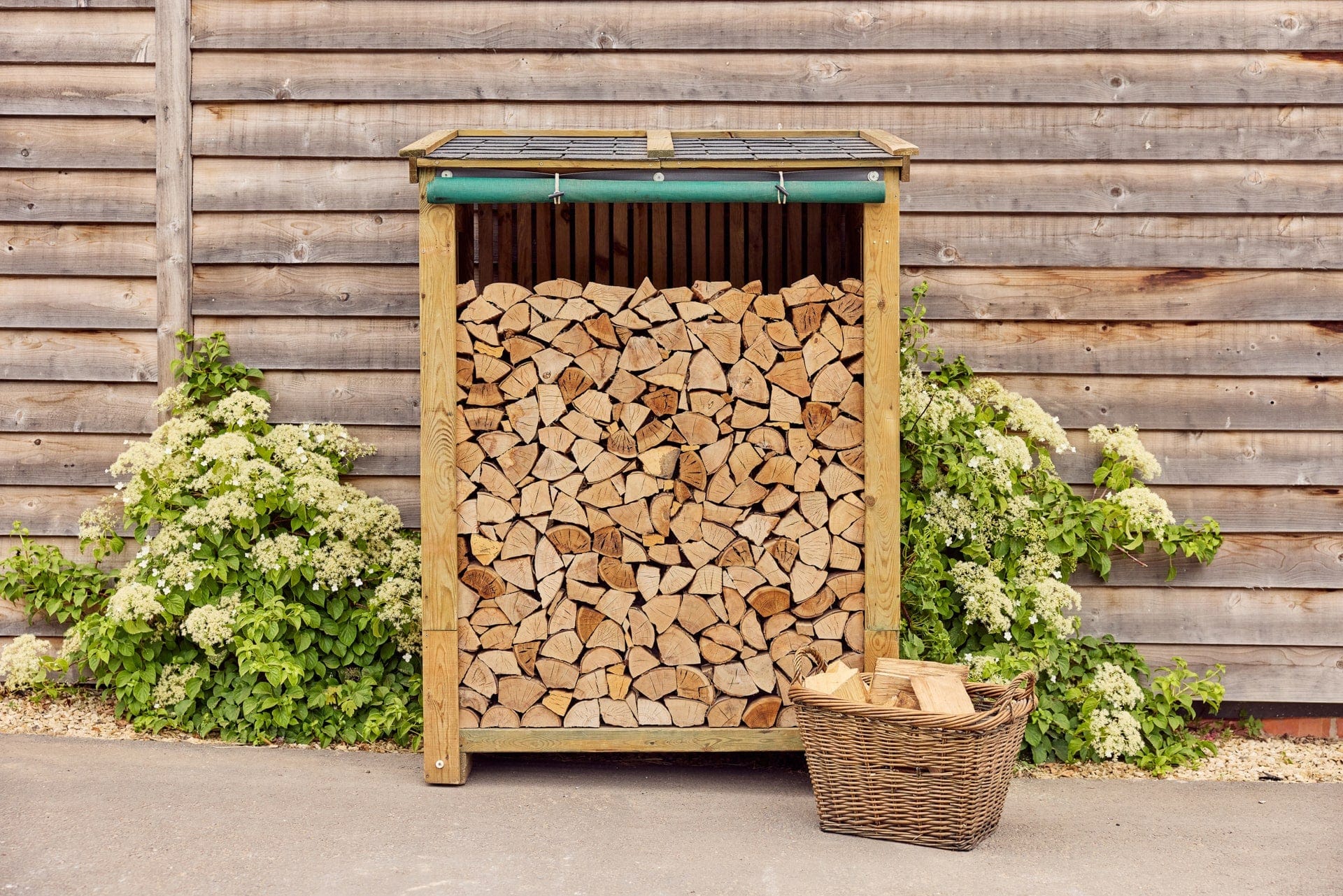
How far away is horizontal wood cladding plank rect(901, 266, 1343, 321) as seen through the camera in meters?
4.53

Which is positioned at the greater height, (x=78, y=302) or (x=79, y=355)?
(x=78, y=302)

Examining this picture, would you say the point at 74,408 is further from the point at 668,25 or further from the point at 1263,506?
the point at 1263,506

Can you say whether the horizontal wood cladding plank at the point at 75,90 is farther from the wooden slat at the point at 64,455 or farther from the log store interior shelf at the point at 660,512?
the log store interior shelf at the point at 660,512

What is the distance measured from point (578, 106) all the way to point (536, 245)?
2.24ft

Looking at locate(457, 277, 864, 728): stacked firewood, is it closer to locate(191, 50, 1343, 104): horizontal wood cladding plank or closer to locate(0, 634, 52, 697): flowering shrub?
locate(191, 50, 1343, 104): horizontal wood cladding plank

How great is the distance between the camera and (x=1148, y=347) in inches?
179

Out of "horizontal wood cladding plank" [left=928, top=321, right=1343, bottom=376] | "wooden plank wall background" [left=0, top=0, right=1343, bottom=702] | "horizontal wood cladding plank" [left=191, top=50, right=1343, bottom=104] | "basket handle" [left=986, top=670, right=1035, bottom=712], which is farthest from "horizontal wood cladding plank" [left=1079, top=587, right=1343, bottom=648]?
"horizontal wood cladding plank" [left=191, top=50, right=1343, bottom=104]

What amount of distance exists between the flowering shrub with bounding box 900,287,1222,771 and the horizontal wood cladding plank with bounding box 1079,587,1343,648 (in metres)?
0.14

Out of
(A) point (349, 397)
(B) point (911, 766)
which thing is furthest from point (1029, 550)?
(A) point (349, 397)

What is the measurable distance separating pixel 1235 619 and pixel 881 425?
7.11ft

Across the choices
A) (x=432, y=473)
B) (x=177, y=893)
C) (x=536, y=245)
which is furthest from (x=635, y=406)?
(x=177, y=893)

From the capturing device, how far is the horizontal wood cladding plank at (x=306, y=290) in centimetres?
460

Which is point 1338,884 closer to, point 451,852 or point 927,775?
point 927,775

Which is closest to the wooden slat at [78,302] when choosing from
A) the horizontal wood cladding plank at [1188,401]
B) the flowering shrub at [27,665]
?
the flowering shrub at [27,665]
